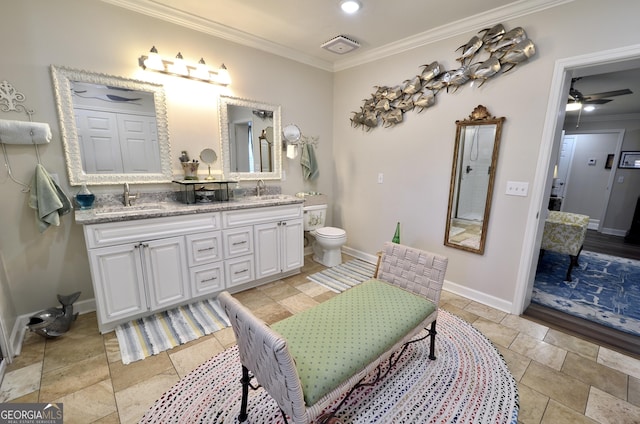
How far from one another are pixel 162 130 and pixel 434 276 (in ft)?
8.31

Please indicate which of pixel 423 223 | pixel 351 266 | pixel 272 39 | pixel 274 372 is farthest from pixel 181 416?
pixel 272 39

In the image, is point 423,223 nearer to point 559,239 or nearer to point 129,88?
point 559,239

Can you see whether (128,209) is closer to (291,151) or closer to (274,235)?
(274,235)

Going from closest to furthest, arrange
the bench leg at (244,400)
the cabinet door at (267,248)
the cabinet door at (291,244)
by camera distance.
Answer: the bench leg at (244,400) → the cabinet door at (267,248) → the cabinet door at (291,244)

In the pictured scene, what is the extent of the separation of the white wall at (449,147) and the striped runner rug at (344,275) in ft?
1.02

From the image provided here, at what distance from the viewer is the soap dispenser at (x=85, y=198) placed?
6.75 feet

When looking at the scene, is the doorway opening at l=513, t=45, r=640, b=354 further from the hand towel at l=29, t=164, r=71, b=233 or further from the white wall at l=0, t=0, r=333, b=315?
the hand towel at l=29, t=164, r=71, b=233

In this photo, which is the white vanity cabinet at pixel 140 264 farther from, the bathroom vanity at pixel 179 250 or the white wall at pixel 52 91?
the white wall at pixel 52 91

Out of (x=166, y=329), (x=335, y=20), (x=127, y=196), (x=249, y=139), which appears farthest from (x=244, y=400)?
(x=335, y=20)

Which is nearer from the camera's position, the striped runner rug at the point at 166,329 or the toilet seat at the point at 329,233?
the striped runner rug at the point at 166,329

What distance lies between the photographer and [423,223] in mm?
2932

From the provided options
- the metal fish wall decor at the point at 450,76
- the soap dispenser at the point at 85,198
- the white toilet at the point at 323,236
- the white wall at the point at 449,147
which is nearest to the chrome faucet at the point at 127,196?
the soap dispenser at the point at 85,198

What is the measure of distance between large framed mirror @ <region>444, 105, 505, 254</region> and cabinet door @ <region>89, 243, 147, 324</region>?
2.83 meters

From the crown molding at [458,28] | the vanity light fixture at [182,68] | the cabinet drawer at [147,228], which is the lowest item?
the cabinet drawer at [147,228]
